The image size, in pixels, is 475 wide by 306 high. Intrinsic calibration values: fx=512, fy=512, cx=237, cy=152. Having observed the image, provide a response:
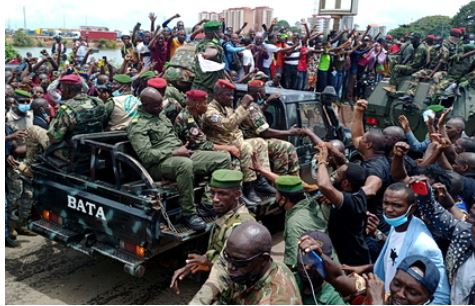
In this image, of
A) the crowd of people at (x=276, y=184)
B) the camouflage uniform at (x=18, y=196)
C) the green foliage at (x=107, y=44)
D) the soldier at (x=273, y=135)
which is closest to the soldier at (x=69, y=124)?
the crowd of people at (x=276, y=184)

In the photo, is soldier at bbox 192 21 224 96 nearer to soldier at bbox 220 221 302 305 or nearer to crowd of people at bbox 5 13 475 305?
crowd of people at bbox 5 13 475 305

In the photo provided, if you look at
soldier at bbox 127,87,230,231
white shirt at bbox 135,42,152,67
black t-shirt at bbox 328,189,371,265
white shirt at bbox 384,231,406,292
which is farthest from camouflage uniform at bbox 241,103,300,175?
white shirt at bbox 135,42,152,67

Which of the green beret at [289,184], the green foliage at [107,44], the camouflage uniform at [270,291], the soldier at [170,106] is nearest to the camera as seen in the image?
the camouflage uniform at [270,291]

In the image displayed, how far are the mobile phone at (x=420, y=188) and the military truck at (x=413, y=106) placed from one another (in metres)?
6.47

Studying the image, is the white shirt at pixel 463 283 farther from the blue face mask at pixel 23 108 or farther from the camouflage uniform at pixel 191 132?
the blue face mask at pixel 23 108

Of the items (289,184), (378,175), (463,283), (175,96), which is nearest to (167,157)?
(289,184)

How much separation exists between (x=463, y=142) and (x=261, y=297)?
150 inches

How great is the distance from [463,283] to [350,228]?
98cm

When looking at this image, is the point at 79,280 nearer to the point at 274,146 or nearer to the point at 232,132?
the point at 232,132

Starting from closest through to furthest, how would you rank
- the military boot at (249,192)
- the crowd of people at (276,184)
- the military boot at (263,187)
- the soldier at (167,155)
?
the crowd of people at (276,184), the soldier at (167,155), the military boot at (249,192), the military boot at (263,187)

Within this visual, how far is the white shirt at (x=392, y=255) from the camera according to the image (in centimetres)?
337

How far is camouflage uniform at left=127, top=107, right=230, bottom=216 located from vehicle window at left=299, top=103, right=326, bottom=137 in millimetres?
1953

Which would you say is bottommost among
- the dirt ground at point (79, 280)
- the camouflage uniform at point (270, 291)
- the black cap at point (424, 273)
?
the dirt ground at point (79, 280)

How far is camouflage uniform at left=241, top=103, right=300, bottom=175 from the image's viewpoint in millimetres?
5980
